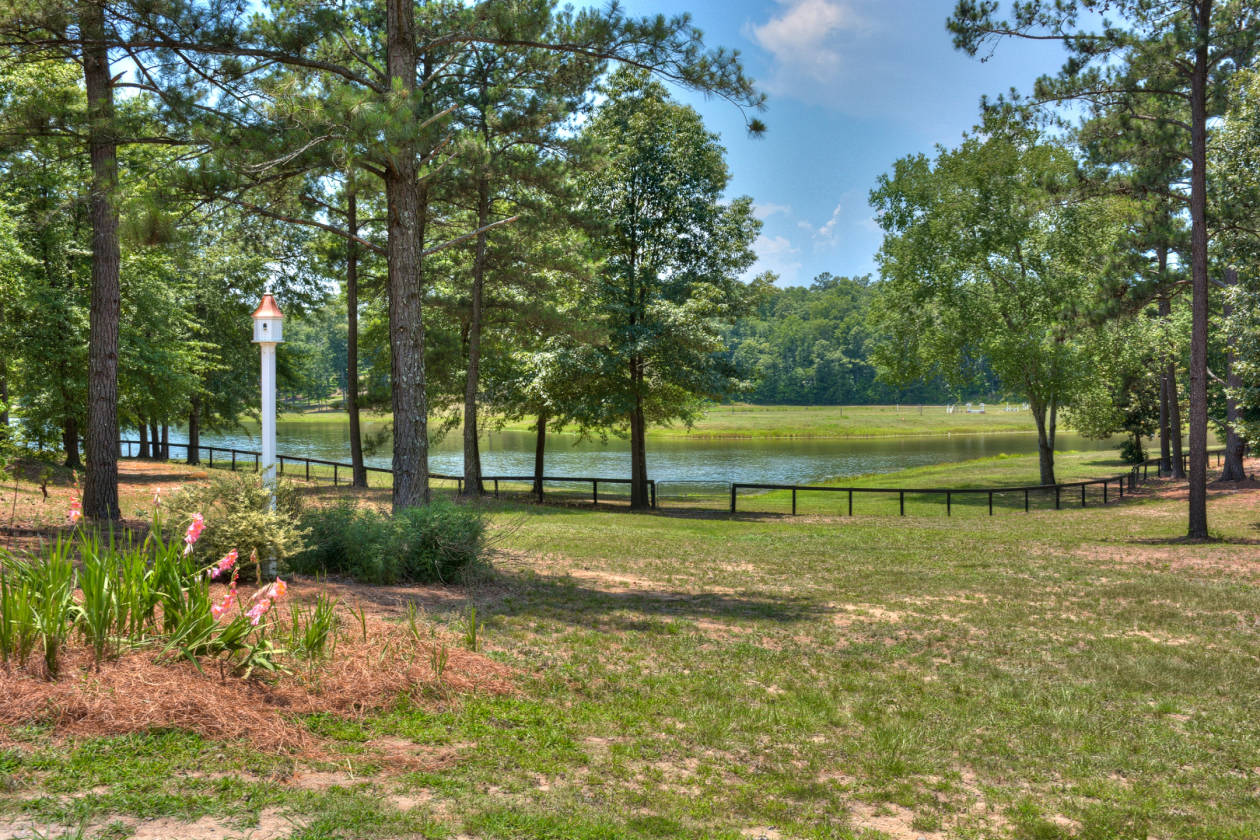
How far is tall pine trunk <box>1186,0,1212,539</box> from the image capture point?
15219 millimetres

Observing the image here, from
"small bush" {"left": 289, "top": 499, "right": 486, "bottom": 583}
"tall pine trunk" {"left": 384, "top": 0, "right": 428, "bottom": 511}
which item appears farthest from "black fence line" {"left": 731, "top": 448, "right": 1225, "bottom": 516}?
"small bush" {"left": 289, "top": 499, "right": 486, "bottom": 583}

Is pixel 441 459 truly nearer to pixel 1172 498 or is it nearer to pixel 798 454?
pixel 798 454

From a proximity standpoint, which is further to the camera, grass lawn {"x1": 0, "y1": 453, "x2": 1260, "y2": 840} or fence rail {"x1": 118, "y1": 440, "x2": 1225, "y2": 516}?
fence rail {"x1": 118, "y1": 440, "x2": 1225, "y2": 516}

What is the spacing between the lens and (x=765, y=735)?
511 centimetres

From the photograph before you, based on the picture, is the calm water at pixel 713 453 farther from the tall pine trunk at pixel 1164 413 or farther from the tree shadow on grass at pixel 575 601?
the tree shadow on grass at pixel 575 601

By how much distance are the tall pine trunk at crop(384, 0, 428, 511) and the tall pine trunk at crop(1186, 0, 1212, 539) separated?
1412cm

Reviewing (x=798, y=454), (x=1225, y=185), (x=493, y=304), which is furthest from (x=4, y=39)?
(x=798, y=454)

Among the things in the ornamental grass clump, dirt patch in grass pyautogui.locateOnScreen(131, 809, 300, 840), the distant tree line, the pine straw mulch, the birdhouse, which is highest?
the distant tree line

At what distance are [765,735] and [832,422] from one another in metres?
75.4

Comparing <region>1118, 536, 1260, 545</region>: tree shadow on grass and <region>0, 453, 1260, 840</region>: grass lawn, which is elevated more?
<region>0, 453, 1260, 840</region>: grass lawn

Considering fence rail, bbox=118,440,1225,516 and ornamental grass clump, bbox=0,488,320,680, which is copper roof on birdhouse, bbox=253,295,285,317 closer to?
ornamental grass clump, bbox=0,488,320,680

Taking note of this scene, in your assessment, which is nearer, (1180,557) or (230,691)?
(230,691)

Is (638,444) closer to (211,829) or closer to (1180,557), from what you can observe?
(1180,557)

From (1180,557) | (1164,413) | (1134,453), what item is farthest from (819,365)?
(1180,557)
